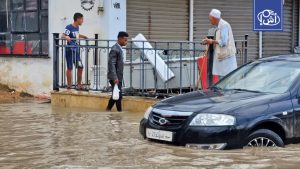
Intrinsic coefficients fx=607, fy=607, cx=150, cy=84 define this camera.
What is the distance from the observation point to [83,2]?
14914mm

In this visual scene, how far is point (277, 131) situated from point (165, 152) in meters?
1.49

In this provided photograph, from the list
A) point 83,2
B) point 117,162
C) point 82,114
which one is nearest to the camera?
point 117,162

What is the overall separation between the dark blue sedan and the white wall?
6.46 meters

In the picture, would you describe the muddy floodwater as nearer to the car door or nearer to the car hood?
the car door

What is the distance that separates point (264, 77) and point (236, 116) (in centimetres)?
142

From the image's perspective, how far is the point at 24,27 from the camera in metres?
16.4

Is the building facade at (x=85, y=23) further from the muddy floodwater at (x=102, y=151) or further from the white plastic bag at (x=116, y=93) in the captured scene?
the muddy floodwater at (x=102, y=151)

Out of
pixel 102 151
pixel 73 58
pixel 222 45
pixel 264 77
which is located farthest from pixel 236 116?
pixel 73 58

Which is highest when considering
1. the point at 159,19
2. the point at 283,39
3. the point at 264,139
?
the point at 159,19

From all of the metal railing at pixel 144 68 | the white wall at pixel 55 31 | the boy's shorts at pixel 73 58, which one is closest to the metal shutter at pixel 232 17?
the white wall at pixel 55 31

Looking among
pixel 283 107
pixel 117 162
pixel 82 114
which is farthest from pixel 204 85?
pixel 117 162

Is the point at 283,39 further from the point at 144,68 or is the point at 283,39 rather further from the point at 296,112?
the point at 296,112

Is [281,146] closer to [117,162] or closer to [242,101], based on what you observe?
[242,101]

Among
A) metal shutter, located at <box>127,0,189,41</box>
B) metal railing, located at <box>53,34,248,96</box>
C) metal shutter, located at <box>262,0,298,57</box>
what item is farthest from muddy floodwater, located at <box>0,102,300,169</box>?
metal shutter, located at <box>262,0,298,57</box>
